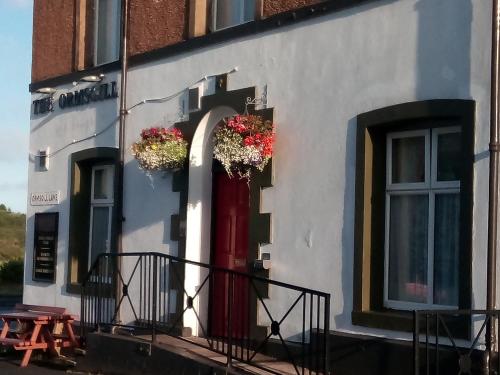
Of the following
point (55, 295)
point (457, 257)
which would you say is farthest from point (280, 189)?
point (55, 295)

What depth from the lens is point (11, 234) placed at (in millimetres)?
54250

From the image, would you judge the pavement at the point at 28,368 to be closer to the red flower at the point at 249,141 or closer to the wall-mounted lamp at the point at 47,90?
the red flower at the point at 249,141

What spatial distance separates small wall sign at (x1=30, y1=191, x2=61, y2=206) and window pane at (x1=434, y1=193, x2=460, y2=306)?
7.29 meters

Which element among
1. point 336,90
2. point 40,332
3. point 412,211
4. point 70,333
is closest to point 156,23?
point 336,90

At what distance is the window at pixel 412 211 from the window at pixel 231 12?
2760 mm

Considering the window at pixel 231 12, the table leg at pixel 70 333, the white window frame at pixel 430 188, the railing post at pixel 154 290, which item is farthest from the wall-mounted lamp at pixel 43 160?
the white window frame at pixel 430 188

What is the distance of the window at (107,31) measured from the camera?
1419cm

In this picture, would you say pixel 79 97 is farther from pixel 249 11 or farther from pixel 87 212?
pixel 249 11

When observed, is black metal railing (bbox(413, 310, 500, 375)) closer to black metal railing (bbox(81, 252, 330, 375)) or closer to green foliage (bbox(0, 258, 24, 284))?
black metal railing (bbox(81, 252, 330, 375))

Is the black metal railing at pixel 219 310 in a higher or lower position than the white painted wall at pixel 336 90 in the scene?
lower

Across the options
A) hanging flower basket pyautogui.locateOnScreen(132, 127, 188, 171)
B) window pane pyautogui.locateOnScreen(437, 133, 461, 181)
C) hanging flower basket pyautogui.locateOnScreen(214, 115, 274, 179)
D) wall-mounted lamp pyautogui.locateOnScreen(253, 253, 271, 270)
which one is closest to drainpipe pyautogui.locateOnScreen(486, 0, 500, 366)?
window pane pyautogui.locateOnScreen(437, 133, 461, 181)

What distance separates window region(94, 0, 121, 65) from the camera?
46.5ft

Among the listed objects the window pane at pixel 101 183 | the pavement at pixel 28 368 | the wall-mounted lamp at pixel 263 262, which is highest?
the window pane at pixel 101 183

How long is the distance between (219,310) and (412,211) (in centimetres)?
329
